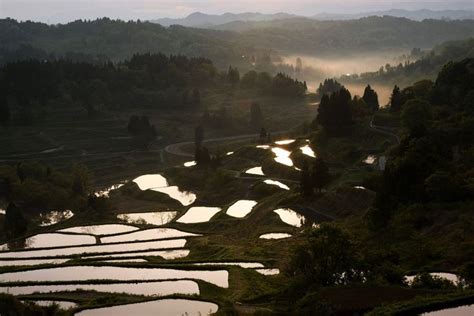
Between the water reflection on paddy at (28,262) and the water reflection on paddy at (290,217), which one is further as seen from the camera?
the water reflection on paddy at (290,217)

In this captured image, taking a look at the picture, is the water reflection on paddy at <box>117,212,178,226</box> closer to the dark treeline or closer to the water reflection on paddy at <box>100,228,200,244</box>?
the water reflection on paddy at <box>100,228,200,244</box>

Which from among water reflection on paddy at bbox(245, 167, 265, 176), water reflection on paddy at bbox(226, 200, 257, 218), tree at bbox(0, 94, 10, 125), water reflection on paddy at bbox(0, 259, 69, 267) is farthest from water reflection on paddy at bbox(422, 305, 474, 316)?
tree at bbox(0, 94, 10, 125)

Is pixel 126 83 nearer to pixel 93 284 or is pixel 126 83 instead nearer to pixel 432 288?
pixel 93 284

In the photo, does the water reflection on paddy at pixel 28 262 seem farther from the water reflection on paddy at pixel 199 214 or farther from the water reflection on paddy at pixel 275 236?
the water reflection on paddy at pixel 199 214

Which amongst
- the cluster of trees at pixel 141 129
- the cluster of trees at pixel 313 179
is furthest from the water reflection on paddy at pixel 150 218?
the cluster of trees at pixel 141 129

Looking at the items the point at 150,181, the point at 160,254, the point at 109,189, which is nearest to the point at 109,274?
the point at 160,254

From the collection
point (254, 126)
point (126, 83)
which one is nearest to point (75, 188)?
point (254, 126)

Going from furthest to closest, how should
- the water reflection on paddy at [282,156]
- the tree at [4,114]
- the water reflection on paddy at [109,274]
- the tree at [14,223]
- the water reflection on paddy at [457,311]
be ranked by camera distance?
the tree at [4,114] → the water reflection on paddy at [282,156] → the tree at [14,223] → the water reflection on paddy at [109,274] → the water reflection on paddy at [457,311]
